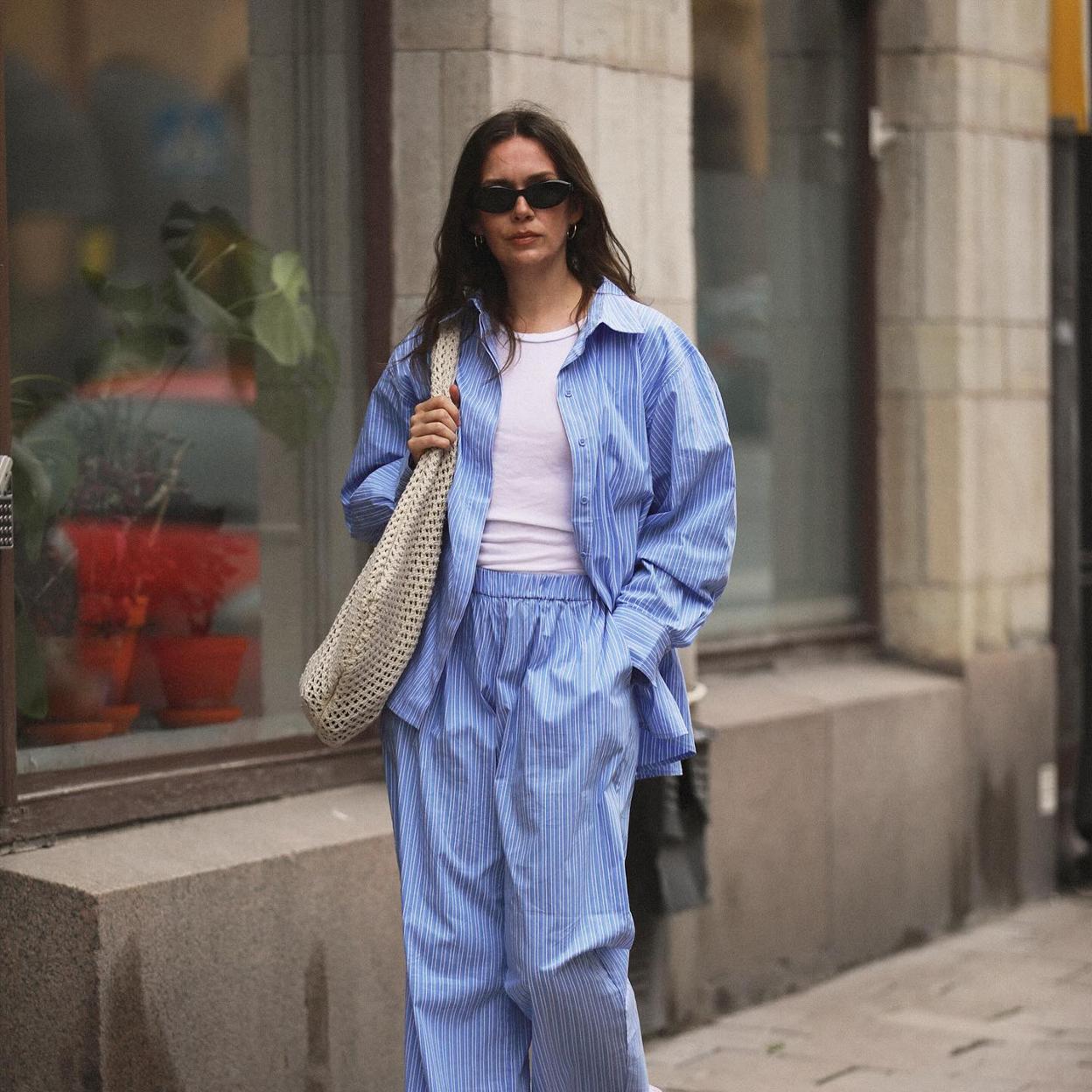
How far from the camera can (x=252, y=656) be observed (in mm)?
5352

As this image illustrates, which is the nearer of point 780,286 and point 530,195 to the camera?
point 530,195

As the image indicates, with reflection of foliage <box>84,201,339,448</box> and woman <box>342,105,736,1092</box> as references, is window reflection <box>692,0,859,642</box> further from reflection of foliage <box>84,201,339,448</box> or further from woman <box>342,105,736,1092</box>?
woman <box>342,105,736,1092</box>

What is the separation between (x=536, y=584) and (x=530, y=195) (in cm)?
67

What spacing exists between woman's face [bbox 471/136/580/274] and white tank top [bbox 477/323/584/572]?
248mm

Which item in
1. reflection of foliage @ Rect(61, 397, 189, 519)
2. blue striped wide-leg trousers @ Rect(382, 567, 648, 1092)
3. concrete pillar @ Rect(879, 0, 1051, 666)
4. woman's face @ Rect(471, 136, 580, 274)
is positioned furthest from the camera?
concrete pillar @ Rect(879, 0, 1051, 666)

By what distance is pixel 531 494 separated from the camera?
382 cm

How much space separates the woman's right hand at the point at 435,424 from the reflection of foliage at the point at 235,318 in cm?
139

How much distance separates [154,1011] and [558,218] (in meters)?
1.80

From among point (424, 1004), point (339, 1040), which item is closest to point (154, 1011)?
point (339, 1040)

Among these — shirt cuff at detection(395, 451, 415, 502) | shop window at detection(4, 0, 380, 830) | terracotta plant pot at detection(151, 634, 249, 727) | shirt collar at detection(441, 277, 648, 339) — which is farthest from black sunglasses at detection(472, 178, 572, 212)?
terracotta plant pot at detection(151, 634, 249, 727)

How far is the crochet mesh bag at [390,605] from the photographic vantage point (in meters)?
3.79

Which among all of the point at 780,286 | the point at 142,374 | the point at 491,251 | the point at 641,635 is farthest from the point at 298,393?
the point at 780,286

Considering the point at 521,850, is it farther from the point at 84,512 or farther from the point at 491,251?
the point at 84,512

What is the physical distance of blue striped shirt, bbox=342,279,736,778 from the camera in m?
3.79
